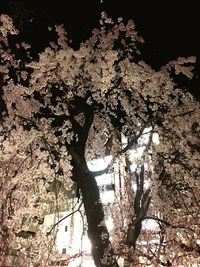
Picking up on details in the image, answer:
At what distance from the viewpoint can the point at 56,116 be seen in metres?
9.80

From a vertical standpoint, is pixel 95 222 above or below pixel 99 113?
below

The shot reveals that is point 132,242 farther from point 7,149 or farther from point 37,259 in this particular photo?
point 37,259

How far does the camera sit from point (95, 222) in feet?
23.4

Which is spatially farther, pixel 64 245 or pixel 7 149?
pixel 64 245

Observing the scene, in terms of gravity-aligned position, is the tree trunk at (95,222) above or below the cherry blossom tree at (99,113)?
below

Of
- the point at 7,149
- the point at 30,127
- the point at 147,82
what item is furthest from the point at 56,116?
the point at 147,82

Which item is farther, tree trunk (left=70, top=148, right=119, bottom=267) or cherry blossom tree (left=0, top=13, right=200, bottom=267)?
cherry blossom tree (left=0, top=13, right=200, bottom=267)

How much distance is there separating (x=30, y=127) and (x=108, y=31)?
321 centimetres

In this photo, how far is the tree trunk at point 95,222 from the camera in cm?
697

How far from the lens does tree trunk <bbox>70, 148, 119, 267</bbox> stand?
6973 mm

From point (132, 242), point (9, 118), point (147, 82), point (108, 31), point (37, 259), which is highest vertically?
point (108, 31)

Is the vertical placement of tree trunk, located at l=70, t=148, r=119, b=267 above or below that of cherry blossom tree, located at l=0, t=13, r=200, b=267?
below

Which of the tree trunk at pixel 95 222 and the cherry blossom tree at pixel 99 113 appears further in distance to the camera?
the cherry blossom tree at pixel 99 113

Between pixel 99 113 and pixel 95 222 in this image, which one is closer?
pixel 95 222
